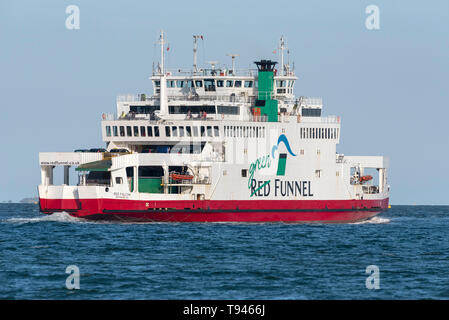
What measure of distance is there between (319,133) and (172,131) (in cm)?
1101

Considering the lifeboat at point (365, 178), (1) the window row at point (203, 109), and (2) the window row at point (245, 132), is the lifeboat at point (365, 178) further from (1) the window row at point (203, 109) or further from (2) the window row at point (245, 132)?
(1) the window row at point (203, 109)

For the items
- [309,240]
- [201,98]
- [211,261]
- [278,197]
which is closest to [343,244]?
[309,240]

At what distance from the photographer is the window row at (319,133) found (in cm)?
6675

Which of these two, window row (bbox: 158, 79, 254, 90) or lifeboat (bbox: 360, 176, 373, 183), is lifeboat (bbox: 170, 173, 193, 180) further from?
lifeboat (bbox: 360, 176, 373, 183)

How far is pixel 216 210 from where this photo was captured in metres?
61.7

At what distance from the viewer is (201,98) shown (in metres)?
67.3

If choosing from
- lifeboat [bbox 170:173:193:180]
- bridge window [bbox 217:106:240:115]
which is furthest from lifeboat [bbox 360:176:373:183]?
lifeboat [bbox 170:173:193:180]

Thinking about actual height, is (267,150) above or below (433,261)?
above

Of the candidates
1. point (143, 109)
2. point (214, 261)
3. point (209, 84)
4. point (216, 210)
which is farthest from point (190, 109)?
point (214, 261)

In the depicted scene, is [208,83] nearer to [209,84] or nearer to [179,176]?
[209,84]

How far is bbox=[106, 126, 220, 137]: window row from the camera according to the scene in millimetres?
62406

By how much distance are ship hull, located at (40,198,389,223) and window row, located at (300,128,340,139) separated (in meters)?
4.33
